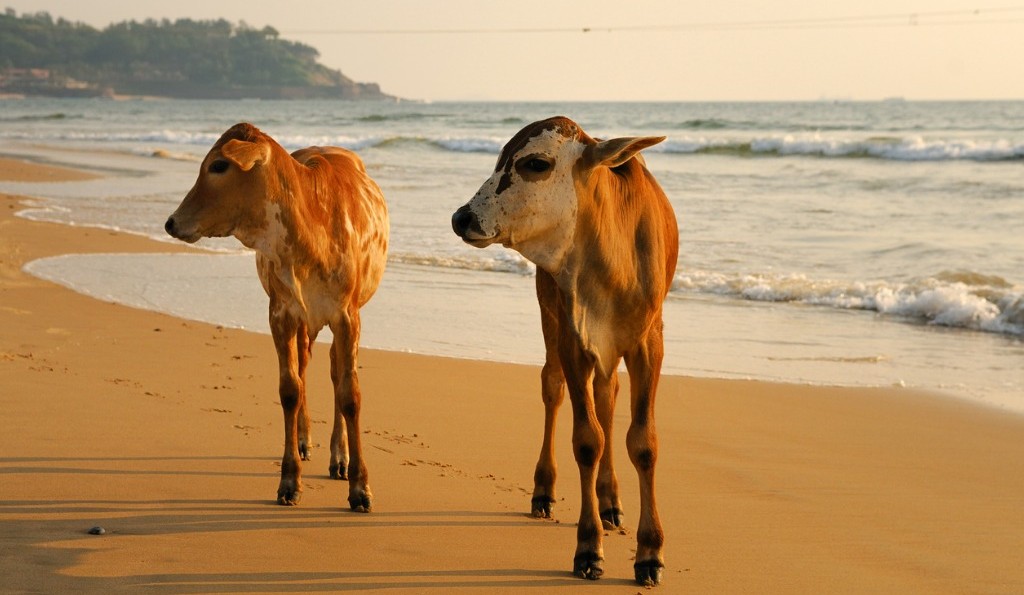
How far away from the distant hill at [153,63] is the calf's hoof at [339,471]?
133670 millimetres

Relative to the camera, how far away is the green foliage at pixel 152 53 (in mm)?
137625

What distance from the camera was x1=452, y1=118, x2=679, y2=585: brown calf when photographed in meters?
4.83

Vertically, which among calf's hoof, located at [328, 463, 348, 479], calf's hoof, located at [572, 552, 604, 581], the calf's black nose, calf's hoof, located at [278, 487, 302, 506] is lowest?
calf's hoof, located at [328, 463, 348, 479]

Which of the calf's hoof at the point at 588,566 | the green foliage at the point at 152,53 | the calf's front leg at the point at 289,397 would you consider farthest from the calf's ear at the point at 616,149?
the green foliage at the point at 152,53

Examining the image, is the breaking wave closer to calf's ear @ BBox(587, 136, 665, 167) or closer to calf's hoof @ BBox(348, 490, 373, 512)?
calf's hoof @ BBox(348, 490, 373, 512)

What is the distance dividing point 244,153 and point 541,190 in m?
1.75

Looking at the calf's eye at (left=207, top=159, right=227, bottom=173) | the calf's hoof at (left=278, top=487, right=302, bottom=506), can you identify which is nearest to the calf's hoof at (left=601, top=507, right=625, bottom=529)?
the calf's hoof at (left=278, top=487, right=302, bottom=506)

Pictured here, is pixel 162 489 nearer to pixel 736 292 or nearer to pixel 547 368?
pixel 547 368

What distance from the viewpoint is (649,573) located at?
5.16m

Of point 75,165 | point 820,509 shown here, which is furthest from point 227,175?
point 75,165

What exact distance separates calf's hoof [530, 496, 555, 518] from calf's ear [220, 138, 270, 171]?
85.1 inches

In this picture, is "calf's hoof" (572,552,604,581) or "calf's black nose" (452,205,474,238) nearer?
"calf's black nose" (452,205,474,238)

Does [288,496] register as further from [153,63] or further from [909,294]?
[153,63]

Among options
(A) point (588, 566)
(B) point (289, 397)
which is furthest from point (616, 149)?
(B) point (289, 397)
